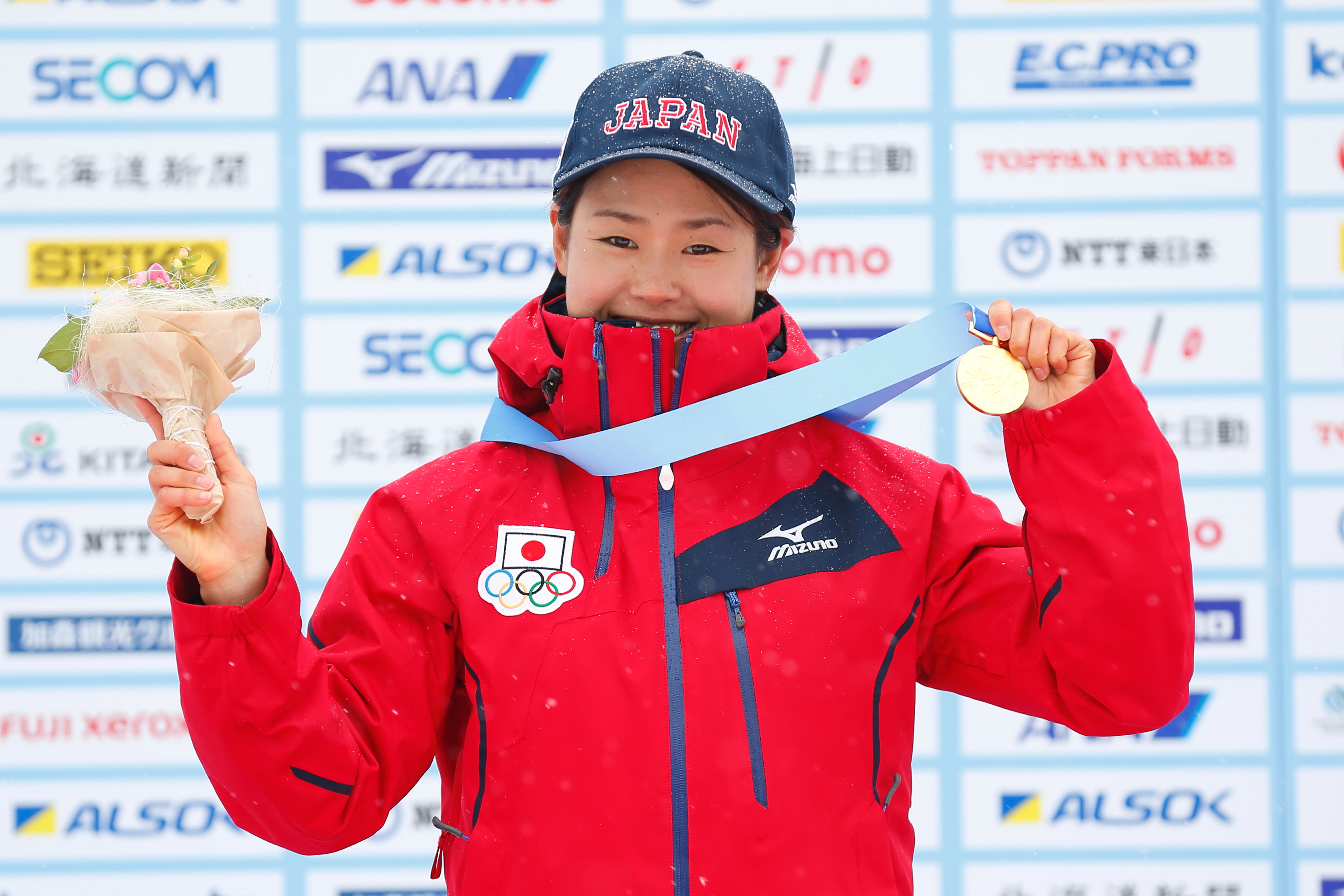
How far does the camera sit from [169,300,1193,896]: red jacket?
38.9 inches

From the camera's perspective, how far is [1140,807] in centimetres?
267

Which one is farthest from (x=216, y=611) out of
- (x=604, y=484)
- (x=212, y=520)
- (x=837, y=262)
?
(x=837, y=262)

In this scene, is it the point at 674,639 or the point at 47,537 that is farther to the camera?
the point at 47,537

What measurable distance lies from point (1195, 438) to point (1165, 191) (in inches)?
26.4

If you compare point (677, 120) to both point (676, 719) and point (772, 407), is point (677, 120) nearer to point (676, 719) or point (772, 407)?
point (772, 407)

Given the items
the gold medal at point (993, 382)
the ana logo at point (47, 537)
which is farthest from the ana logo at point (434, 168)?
the gold medal at point (993, 382)

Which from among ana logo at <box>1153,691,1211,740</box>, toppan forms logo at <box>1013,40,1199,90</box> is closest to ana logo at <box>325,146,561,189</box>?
toppan forms logo at <box>1013,40,1199,90</box>

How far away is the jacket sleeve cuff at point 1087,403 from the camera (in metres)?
0.98

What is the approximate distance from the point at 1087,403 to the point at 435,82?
2184 mm

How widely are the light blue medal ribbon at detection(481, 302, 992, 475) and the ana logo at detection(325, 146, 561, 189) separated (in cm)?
163

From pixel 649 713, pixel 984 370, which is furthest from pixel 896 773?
pixel 984 370

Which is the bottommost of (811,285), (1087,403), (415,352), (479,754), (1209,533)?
(479,754)

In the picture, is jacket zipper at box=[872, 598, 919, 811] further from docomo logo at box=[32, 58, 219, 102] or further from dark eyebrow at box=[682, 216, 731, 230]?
docomo logo at box=[32, 58, 219, 102]

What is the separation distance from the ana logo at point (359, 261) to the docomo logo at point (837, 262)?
3.59 feet
